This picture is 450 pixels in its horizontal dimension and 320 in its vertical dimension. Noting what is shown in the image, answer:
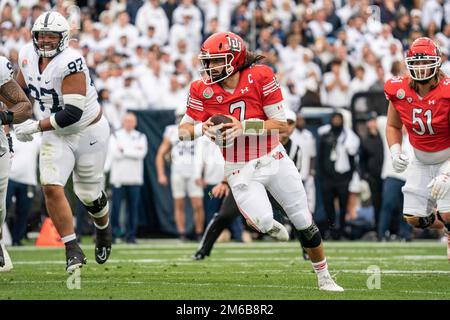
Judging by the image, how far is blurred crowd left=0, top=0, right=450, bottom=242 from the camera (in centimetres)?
1612

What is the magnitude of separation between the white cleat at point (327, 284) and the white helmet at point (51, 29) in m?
2.61

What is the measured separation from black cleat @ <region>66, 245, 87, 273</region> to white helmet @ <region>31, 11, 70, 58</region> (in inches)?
57.0

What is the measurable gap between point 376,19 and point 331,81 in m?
2.63

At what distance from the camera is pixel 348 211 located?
15281 millimetres

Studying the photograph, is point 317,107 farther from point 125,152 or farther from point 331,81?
point 125,152

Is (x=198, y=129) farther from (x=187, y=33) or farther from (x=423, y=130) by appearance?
(x=187, y=33)

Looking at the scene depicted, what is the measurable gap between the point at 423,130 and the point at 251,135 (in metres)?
1.70

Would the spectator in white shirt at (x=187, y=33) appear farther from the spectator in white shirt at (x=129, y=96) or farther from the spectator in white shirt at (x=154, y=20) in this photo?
the spectator in white shirt at (x=129, y=96)

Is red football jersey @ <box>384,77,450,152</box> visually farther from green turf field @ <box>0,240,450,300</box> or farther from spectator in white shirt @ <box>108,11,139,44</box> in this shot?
spectator in white shirt @ <box>108,11,139,44</box>

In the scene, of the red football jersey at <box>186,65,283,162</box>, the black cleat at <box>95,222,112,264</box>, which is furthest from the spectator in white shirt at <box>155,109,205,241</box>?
the red football jersey at <box>186,65,283,162</box>

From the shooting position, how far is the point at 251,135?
24.4 feet

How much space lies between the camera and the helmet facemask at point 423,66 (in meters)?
8.24

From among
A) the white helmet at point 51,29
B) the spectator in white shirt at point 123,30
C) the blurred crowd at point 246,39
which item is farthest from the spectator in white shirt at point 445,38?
the white helmet at point 51,29
